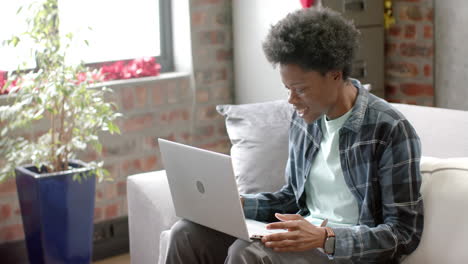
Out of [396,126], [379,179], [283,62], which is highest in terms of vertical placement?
[283,62]

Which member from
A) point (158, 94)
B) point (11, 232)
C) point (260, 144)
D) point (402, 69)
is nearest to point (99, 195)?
point (11, 232)

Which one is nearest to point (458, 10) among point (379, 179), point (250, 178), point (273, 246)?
point (250, 178)

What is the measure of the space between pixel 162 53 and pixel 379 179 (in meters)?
2.09

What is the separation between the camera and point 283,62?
2.08 metres

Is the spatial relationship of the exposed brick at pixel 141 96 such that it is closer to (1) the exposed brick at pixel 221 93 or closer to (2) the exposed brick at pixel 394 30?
(1) the exposed brick at pixel 221 93

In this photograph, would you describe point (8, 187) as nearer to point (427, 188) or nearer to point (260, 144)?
point (260, 144)

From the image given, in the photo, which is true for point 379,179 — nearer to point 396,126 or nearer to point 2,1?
point 396,126

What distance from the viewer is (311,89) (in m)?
2.08

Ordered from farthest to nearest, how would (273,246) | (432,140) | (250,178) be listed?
1. (250,178)
2. (432,140)
3. (273,246)

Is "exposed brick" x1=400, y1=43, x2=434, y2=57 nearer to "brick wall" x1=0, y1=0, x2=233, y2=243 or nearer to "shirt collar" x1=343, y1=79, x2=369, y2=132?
"brick wall" x1=0, y1=0, x2=233, y2=243

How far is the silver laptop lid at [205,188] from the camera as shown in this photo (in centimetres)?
192

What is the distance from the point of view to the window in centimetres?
336

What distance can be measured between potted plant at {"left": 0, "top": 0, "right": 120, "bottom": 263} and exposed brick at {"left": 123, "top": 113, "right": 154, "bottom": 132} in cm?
37

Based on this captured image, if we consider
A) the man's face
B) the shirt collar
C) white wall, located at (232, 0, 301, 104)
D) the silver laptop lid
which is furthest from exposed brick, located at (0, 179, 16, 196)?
the shirt collar
